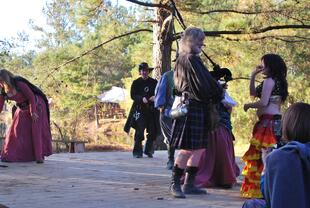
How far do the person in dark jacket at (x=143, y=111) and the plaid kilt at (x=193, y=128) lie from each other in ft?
14.0

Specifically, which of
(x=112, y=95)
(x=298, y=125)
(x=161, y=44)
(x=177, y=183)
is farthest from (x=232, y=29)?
(x=112, y=95)

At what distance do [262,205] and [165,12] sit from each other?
484 inches

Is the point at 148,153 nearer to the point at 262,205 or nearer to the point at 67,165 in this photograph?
the point at 67,165

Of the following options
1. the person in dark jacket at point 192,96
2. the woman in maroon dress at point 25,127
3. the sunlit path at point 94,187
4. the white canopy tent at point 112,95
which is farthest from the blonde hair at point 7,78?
the white canopy tent at point 112,95

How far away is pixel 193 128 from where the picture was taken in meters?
5.65

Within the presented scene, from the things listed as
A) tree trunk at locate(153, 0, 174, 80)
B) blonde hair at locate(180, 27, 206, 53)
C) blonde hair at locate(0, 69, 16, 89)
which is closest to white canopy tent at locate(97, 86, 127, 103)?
tree trunk at locate(153, 0, 174, 80)

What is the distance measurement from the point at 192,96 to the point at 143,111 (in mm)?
4707

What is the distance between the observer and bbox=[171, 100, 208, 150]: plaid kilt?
5.65m

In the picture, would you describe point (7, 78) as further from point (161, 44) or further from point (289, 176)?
point (289, 176)

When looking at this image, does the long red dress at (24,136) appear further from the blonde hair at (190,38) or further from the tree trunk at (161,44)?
the tree trunk at (161,44)

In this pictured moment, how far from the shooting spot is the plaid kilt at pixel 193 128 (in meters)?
5.65

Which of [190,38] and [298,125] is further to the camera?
[190,38]

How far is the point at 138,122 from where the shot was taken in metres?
10.4

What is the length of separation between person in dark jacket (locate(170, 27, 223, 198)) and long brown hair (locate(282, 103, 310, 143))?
2.92 m
